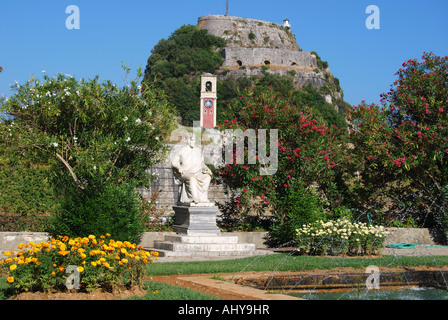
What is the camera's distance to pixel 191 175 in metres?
12.3

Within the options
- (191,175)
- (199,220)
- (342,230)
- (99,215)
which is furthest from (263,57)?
(99,215)

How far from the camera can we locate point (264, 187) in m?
14.7

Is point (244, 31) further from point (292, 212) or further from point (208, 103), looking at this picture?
point (292, 212)

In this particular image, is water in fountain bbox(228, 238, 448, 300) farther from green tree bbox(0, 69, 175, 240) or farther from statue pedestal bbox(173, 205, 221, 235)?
green tree bbox(0, 69, 175, 240)

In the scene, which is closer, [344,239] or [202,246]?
[344,239]

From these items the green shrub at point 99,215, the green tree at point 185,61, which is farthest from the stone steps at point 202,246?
the green tree at point 185,61

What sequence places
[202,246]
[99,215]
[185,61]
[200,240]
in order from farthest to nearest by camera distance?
[185,61] → [200,240] → [202,246] → [99,215]

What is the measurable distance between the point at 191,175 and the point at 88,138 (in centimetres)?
255

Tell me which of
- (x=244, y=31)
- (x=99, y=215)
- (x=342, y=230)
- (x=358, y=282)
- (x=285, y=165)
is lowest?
(x=358, y=282)

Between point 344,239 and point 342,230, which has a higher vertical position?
point 342,230

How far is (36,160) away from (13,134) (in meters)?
1.14

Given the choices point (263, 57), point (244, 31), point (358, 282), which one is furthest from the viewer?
point (244, 31)

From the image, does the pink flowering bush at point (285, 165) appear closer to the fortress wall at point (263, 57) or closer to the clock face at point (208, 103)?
the clock face at point (208, 103)

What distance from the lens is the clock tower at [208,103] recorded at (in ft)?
194
